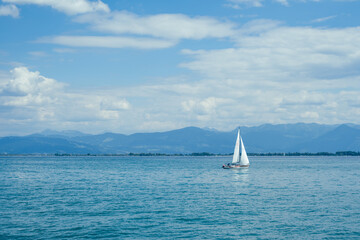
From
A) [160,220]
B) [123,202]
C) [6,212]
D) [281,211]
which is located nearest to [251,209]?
[281,211]

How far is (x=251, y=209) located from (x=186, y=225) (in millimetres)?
14187

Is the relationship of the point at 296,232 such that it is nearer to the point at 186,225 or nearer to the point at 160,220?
the point at 186,225

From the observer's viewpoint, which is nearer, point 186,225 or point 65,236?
point 65,236

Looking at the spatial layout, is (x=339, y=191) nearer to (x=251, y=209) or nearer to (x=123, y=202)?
(x=251, y=209)

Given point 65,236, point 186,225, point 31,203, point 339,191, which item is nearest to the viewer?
point 65,236

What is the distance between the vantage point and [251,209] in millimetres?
55188

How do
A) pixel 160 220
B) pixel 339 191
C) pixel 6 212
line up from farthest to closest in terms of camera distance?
pixel 339 191 → pixel 6 212 → pixel 160 220

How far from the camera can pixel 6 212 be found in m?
53.0

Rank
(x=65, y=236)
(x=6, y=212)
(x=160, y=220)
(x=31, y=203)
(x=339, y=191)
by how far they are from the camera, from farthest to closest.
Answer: (x=339, y=191)
(x=31, y=203)
(x=6, y=212)
(x=160, y=220)
(x=65, y=236)

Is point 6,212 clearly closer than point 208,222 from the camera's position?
No

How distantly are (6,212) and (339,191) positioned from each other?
61744 mm

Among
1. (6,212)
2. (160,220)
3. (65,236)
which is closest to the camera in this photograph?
(65,236)

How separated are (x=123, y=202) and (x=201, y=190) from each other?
22286mm

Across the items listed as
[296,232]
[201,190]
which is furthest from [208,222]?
[201,190]
